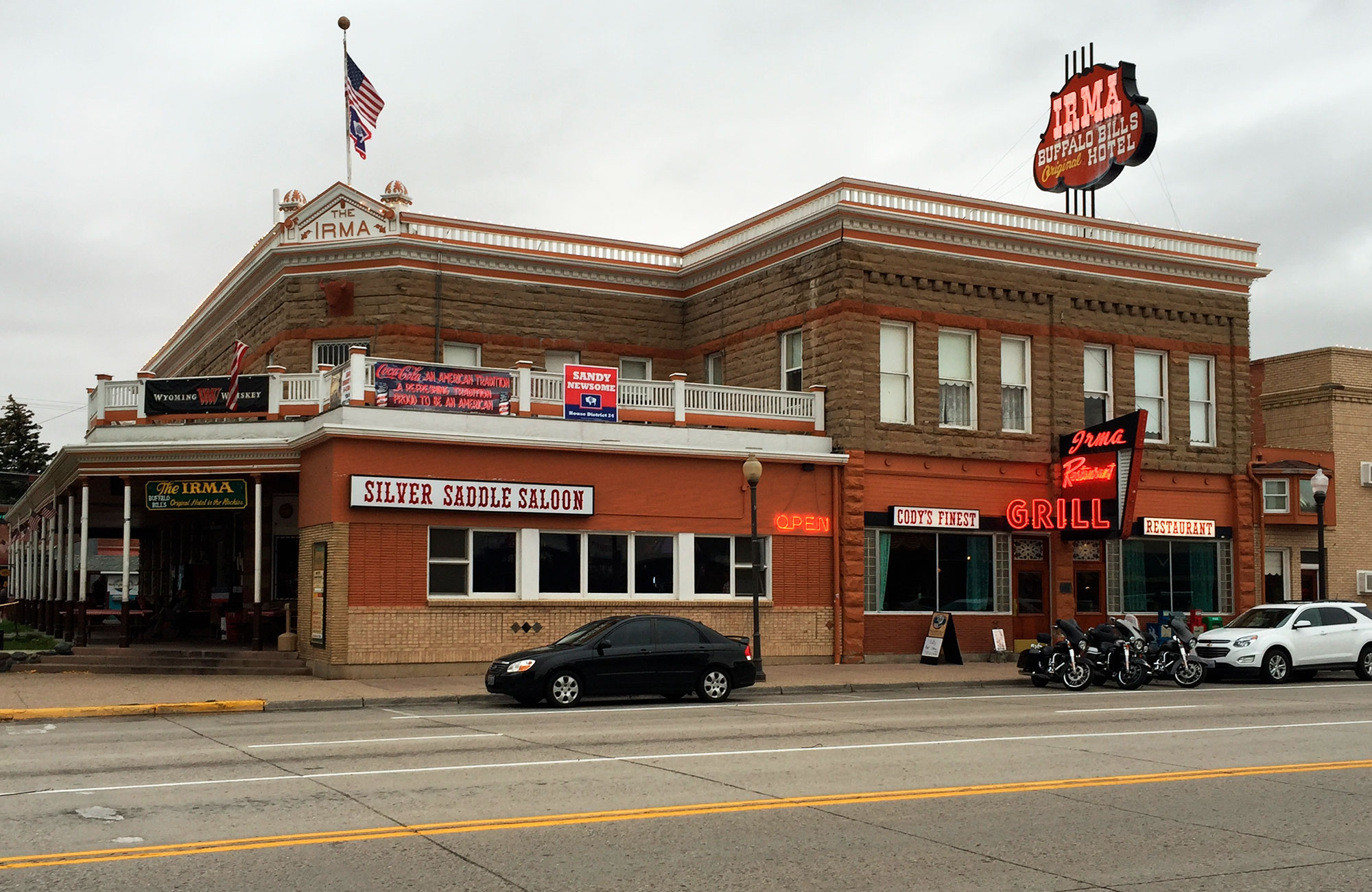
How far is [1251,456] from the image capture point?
33.9 m

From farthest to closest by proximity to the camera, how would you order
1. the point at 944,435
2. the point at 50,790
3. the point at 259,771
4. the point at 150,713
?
the point at 944,435 → the point at 150,713 → the point at 259,771 → the point at 50,790

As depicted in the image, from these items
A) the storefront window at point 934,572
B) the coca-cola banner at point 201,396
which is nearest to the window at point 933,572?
the storefront window at point 934,572

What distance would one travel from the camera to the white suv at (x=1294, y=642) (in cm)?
2581

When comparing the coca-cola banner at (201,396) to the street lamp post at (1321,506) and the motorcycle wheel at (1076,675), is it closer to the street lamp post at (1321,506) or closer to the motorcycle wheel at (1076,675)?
the motorcycle wheel at (1076,675)

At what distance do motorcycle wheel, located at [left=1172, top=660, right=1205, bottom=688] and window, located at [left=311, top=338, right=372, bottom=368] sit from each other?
1932 centimetres

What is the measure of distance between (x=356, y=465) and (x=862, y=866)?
1734 centimetres

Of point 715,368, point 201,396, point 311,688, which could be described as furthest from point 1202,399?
point 201,396

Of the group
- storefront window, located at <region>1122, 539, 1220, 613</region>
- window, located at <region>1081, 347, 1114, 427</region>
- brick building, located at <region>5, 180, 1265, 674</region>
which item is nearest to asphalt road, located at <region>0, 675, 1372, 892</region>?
brick building, located at <region>5, 180, 1265, 674</region>

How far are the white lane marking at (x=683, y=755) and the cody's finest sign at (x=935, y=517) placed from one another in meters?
12.0

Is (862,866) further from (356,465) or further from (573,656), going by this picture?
(356,465)

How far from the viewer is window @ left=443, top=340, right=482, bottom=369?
3198cm

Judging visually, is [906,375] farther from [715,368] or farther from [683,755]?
[683,755]

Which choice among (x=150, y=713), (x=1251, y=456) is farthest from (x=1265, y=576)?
(x=150, y=713)

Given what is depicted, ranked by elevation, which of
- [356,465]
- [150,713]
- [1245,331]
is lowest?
[150,713]
